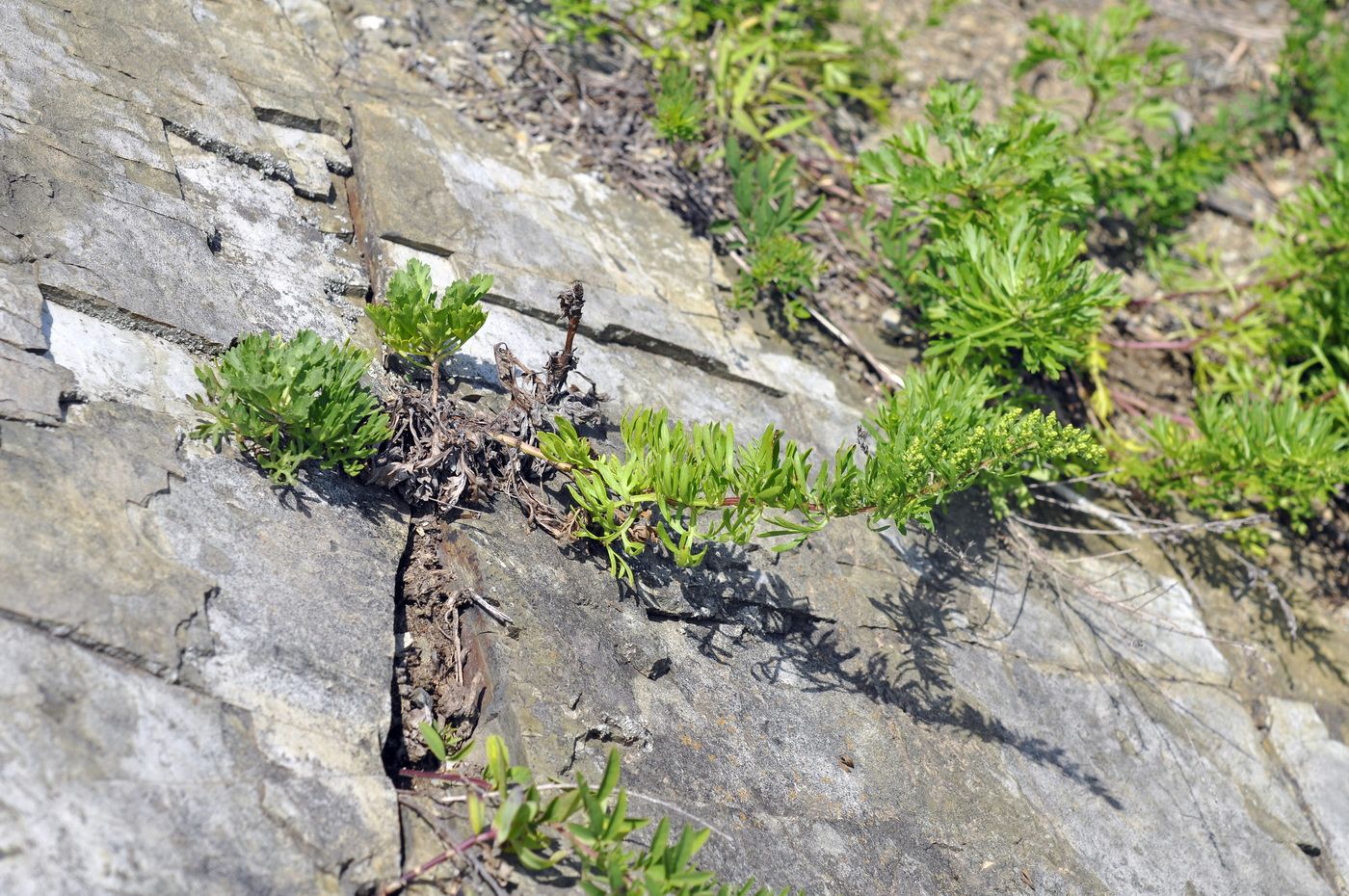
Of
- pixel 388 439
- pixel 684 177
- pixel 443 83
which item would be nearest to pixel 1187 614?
pixel 684 177

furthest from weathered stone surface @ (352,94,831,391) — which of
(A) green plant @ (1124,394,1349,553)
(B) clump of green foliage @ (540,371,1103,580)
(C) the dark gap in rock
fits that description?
(A) green plant @ (1124,394,1349,553)

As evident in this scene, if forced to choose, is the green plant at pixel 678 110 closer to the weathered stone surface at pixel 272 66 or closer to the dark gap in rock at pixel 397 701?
the weathered stone surface at pixel 272 66

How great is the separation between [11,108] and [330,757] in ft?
6.26

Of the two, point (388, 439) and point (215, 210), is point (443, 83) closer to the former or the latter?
point (215, 210)

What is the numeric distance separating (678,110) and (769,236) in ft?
1.96

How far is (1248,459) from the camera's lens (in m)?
3.83

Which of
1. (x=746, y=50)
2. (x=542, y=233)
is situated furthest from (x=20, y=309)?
(x=746, y=50)

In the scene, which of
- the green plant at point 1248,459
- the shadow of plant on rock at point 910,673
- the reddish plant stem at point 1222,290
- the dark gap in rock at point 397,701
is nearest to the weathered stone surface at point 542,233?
the shadow of plant on rock at point 910,673

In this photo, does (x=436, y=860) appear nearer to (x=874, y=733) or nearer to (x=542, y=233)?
(x=874, y=733)

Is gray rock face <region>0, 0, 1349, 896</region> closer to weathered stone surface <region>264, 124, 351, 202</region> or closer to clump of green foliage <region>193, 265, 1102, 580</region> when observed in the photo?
weathered stone surface <region>264, 124, 351, 202</region>

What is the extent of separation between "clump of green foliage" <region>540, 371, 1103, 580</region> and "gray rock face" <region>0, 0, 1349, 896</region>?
215 mm

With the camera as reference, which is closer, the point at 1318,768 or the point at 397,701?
the point at 397,701

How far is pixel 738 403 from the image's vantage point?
142 inches

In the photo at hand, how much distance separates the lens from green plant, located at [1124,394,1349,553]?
379 cm
